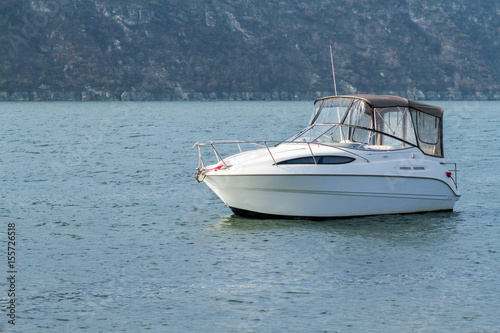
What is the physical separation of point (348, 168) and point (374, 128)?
2.04 m

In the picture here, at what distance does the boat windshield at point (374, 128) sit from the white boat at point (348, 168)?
3 centimetres

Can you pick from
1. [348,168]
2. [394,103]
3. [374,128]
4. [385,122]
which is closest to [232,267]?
[348,168]

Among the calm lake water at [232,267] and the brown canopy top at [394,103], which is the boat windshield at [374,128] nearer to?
the brown canopy top at [394,103]

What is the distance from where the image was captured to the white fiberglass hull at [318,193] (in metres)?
18.3

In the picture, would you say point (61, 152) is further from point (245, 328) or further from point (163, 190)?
point (245, 328)

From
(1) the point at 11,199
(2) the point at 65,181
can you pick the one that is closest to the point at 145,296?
(1) the point at 11,199

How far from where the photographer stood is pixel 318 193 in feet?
60.8

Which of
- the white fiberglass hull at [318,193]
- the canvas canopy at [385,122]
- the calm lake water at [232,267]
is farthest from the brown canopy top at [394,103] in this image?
the calm lake water at [232,267]

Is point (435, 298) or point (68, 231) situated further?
point (68, 231)

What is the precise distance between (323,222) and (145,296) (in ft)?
23.1

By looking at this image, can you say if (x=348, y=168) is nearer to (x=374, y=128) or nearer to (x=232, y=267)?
(x=374, y=128)

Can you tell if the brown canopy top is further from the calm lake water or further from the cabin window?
the calm lake water

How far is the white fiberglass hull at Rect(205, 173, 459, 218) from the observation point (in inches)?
720

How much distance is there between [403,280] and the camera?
46.6 feet
